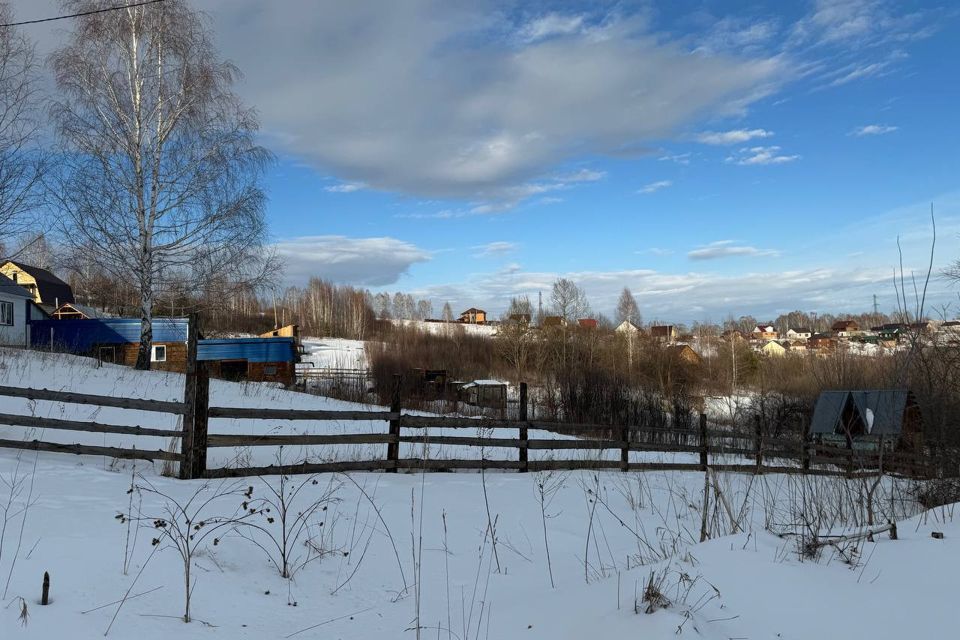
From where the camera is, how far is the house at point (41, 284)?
46844mm

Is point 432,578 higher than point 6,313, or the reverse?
point 6,313

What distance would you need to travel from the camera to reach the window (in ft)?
97.8

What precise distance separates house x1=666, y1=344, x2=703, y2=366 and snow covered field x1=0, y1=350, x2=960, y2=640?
37.3 meters

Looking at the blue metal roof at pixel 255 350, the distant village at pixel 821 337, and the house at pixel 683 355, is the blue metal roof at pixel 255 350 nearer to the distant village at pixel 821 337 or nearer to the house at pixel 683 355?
the distant village at pixel 821 337

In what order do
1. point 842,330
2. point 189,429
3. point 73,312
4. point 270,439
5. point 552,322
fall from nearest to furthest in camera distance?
point 189,429, point 270,439, point 842,330, point 73,312, point 552,322

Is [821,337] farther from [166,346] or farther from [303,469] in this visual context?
[303,469]

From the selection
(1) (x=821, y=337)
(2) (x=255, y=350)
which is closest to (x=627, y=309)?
(1) (x=821, y=337)

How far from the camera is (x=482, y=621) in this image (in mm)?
3551

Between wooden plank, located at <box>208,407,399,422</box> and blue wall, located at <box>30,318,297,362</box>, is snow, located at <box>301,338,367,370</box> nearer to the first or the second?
blue wall, located at <box>30,318,297,362</box>

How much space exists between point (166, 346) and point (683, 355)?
33169 mm

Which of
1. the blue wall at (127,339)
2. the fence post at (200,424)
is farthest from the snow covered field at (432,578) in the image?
the blue wall at (127,339)

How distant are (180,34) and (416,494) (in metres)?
18.0

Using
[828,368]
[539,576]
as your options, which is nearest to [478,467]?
[539,576]

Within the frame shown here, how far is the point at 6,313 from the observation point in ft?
98.9
